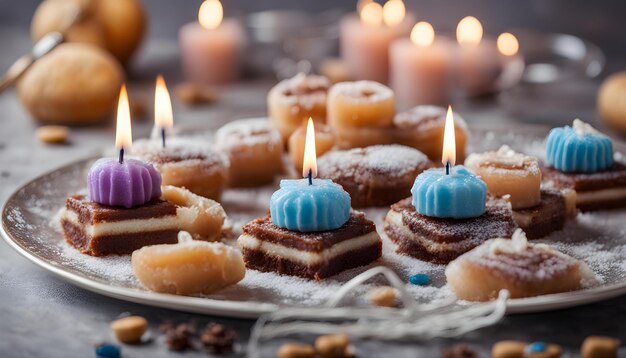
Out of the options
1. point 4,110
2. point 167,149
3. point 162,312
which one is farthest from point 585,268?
point 4,110

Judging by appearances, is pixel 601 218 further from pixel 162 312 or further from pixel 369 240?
pixel 162 312

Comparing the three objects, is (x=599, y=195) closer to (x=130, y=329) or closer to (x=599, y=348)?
(x=599, y=348)

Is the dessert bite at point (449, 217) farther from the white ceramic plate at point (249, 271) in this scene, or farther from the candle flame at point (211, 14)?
the candle flame at point (211, 14)

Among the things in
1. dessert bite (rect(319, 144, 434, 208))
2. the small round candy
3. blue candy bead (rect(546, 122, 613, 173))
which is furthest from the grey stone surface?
dessert bite (rect(319, 144, 434, 208))

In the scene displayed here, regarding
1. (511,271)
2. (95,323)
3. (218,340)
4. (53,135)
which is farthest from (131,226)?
(53,135)

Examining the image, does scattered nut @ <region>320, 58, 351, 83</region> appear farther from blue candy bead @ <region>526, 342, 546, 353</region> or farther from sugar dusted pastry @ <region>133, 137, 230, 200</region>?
blue candy bead @ <region>526, 342, 546, 353</region>
